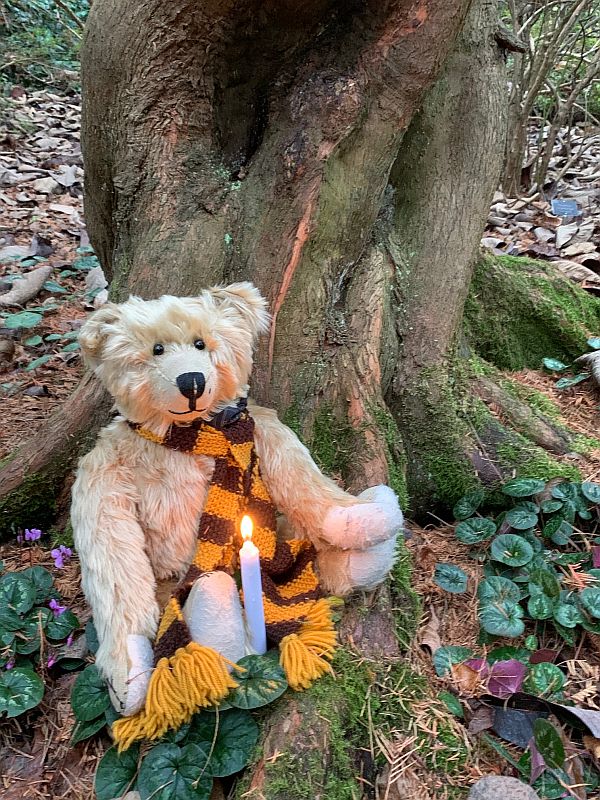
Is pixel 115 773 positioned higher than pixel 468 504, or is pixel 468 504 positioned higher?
pixel 468 504

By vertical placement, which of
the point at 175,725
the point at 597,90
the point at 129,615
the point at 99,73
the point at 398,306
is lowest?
the point at 175,725

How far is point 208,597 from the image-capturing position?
4.80 feet

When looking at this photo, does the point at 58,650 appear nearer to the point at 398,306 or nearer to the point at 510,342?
the point at 398,306

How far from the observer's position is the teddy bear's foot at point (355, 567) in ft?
5.33

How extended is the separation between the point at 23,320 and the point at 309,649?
3100mm

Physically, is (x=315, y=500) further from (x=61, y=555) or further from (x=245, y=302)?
(x=61, y=555)

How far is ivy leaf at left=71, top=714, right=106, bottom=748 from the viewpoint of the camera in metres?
1.58

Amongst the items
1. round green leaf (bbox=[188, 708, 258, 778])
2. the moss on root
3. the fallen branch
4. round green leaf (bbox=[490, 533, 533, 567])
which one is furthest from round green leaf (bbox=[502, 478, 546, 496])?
the fallen branch

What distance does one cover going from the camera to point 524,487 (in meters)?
2.29

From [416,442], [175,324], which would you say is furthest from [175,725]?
[416,442]

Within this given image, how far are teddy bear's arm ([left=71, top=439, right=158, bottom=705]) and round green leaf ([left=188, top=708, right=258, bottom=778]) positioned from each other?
202 mm

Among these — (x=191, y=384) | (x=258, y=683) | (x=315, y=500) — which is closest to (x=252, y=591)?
(x=258, y=683)

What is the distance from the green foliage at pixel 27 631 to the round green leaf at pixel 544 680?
4.36 ft

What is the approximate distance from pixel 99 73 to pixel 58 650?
1.93 meters
